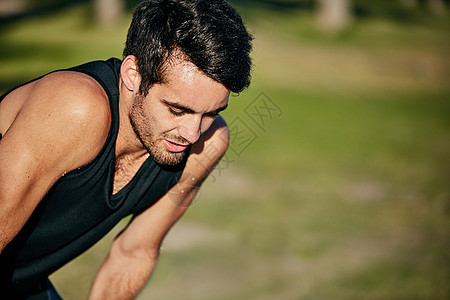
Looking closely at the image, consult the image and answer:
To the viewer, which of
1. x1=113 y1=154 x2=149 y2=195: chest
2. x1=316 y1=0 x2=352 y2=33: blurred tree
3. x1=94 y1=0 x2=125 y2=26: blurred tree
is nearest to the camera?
x1=113 y1=154 x2=149 y2=195: chest

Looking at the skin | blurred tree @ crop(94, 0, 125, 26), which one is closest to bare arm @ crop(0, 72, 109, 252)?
the skin

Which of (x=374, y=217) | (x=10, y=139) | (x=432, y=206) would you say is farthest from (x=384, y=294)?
(x=10, y=139)

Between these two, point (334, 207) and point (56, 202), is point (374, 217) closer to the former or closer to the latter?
point (334, 207)

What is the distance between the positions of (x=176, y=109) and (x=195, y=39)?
0.31 m

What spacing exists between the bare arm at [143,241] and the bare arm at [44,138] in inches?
31.4

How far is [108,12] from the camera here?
732 inches

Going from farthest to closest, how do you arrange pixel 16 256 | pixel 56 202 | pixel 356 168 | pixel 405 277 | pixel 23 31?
pixel 23 31 → pixel 356 168 → pixel 405 277 → pixel 16 256 → pixel 56 202

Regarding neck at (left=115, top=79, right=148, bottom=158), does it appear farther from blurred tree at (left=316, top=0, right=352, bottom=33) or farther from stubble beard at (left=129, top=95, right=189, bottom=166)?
blurred tree at (left=316, top=0, right=352, bottom=33)

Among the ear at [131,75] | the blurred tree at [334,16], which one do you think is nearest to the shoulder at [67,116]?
the ear at [131,75]

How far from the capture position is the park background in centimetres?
555

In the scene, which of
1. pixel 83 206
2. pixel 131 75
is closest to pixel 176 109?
pixel 131 75

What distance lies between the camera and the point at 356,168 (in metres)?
8.65

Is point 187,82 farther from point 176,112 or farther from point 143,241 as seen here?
point 143,241

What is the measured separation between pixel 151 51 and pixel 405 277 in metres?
4.26
